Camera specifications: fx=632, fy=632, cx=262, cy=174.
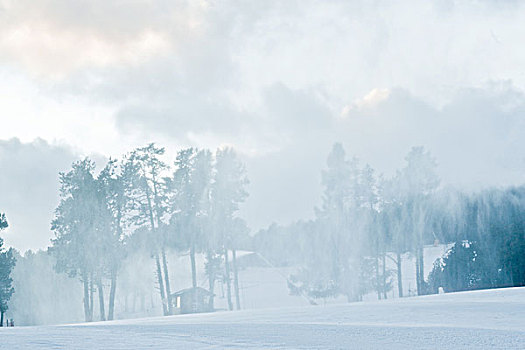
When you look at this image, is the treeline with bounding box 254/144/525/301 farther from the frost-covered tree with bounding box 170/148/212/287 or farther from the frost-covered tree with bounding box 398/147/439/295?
the frost-covered tree with bounding box 170/148/212/287

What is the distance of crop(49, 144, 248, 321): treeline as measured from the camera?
169 ft

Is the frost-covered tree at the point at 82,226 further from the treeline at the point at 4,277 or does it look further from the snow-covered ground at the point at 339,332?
the snow-covered ground at the point at 339,332

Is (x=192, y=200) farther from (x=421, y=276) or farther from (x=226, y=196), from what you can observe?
(x=421, y=276)

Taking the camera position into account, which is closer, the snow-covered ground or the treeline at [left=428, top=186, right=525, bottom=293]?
the snow-covered ground

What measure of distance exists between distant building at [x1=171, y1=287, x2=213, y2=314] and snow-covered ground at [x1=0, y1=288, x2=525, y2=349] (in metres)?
37.5

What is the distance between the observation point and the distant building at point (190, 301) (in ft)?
178

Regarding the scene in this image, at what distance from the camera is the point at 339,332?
1374 centimetres

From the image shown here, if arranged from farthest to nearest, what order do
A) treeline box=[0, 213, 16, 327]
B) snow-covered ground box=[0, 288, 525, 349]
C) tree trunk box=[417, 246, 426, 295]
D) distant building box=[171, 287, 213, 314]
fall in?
distant building box=[171, 287, 213, 314], tree trunk box=[417, 246, 426, 295], treeline box=[0, 213, 16, 327], snow-covered ground box=[0, 288, 525, 349]

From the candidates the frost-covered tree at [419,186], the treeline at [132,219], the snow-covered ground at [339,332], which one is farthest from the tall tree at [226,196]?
the snow-covered ground at [339,332]

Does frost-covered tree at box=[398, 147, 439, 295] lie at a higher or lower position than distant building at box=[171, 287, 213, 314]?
higher

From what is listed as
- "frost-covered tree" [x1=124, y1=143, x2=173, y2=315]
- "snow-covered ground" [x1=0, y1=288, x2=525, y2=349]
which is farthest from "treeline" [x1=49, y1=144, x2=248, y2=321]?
"snow-covered ground" [x1=0, y1=288, x2=525, y2=349]

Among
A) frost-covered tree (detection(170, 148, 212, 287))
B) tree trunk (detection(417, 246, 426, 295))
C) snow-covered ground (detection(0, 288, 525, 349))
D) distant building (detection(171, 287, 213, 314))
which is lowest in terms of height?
distant building (detection(171, 287, 213, 314))

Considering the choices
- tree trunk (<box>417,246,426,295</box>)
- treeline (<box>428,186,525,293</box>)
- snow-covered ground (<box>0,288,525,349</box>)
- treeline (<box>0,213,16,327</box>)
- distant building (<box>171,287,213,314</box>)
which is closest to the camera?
snow-covered ground (<box>0,288,525,349</box>)

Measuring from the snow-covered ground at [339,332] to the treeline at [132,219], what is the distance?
35.7m
